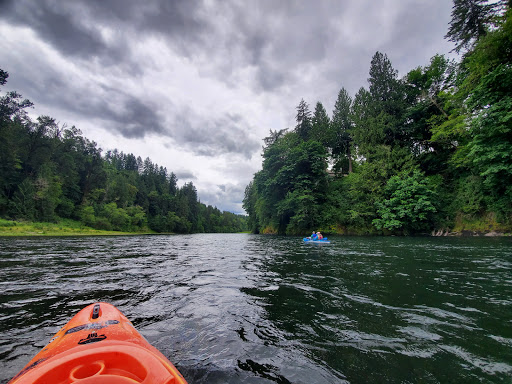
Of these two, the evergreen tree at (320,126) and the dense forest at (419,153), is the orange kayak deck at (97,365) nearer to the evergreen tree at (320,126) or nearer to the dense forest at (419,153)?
the dense forest at (419,153)

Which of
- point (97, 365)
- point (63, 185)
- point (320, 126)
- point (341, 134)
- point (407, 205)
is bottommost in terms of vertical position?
point (97, 365)

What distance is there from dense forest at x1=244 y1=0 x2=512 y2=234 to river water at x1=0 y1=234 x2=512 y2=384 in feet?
56.3

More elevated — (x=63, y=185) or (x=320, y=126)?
(x=320, y=126)

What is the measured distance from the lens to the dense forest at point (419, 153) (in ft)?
56.7

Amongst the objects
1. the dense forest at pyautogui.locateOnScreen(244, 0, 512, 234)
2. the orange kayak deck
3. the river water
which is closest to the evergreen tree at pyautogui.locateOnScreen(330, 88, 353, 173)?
the dense forest at pyautogui.locateOnScreen(244, 0, 512, 234)

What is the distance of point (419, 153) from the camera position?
30859 millimetres

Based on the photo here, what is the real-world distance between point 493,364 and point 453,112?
2913cm

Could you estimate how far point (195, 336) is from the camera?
3.41 m

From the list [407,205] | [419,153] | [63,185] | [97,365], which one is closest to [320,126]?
[419,153]

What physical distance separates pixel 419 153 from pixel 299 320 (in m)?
35.7

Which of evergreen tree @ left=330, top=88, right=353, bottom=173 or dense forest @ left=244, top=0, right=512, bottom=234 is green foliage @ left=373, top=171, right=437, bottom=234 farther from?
evergreen tree @ left=330, top=88, right=353, bottom=173

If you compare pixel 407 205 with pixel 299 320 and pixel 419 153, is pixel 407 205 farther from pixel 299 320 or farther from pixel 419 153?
pixel 299 320

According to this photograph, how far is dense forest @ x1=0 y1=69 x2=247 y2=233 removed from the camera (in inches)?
1596

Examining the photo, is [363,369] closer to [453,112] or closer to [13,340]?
[13,340]
